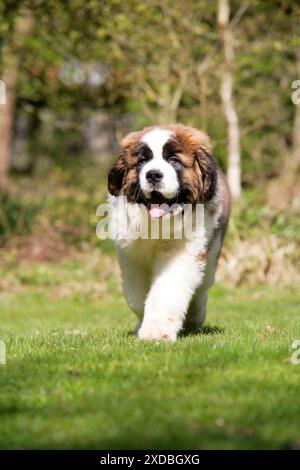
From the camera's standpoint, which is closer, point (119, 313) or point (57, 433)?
point (57, 433)

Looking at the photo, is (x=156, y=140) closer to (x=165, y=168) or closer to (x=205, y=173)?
(x=165, y=168)

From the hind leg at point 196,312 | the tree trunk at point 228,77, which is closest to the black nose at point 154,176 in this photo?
the hind leg at point 196,312

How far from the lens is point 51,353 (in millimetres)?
6062

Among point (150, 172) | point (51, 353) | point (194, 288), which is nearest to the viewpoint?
point (51, 353)

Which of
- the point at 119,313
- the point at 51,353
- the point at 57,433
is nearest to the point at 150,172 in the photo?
the point at 51,353

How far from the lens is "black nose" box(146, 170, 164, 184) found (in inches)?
260

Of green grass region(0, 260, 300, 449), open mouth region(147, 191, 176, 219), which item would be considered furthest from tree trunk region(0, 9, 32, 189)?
green grass region(0, 260, 300, 449)

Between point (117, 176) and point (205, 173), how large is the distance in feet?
2.32

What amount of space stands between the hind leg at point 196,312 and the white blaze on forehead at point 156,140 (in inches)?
55.2

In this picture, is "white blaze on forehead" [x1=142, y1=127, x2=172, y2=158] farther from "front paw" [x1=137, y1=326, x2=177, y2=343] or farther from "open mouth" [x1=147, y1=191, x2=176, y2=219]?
"front paw" [x1=137, y1=326, x2=177, y2=343]

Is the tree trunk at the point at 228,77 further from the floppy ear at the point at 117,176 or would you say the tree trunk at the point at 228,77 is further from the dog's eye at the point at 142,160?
the dog's eye at the point at 142,160

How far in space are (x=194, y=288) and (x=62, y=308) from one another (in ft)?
22.3

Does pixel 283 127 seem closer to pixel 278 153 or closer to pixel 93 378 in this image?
pixel 278 153

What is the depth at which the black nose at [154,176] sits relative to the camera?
6.61 meters
